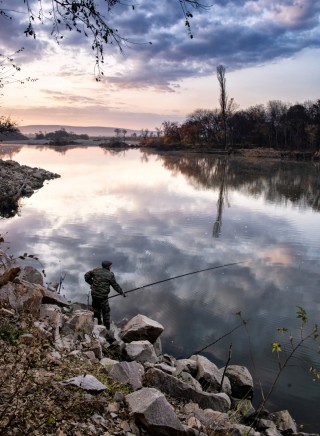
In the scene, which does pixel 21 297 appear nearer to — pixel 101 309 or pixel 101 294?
pixel 101 294

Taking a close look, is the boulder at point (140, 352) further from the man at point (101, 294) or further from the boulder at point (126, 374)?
the man at point (101, 294)

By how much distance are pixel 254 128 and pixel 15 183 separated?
68.9 metres

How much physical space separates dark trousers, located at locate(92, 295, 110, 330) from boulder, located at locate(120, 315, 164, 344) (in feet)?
2.14

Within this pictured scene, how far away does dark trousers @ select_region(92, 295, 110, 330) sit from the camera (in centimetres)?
860

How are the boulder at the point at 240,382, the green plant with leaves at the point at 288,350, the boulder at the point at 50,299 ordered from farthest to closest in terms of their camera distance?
the boulder at the point at 50,299, the boulder at the point at 240,382, the green plant with leaves at the point at 288,350

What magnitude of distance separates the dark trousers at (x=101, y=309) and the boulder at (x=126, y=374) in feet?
8.93

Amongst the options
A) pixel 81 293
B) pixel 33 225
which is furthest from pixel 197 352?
pixel 33 225

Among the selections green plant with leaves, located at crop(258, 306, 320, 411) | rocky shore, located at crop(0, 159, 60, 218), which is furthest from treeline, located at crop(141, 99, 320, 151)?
green plant with leaves, located at crop(258, 306, 320, 411)

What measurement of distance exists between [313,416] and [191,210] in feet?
57.3

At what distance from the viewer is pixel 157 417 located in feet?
14.5

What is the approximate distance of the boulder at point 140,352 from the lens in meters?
6.92

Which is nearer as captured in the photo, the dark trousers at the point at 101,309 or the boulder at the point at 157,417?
the boulder at the point at 157,417

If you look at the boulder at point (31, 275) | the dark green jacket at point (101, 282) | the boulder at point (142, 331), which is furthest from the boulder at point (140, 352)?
the boulder at point (31, 275)

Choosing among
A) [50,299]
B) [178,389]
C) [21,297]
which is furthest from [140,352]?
[50,299]
